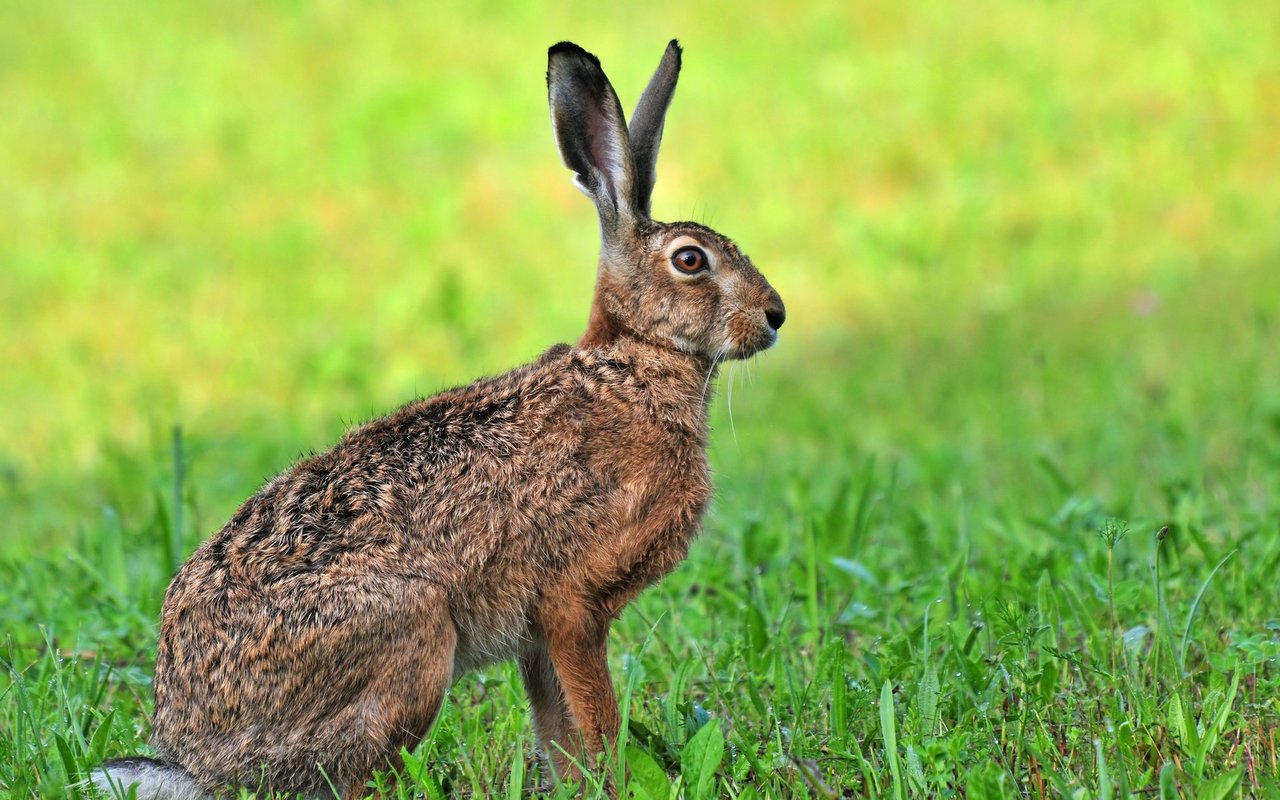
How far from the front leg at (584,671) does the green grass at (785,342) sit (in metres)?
0.16

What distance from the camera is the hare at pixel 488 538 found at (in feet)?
13.1

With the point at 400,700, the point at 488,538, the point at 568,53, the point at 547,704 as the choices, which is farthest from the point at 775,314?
the point at 400,700

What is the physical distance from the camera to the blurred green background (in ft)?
33.0

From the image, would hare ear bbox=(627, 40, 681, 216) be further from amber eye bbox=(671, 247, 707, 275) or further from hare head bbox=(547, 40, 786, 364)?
amber eye bbox=(671, 247, 707, 275)

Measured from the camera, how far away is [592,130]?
489 cm

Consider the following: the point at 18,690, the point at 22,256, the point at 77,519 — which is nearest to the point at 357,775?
the point at 18,690

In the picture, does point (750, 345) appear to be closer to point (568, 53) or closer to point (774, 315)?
point (774, 315)

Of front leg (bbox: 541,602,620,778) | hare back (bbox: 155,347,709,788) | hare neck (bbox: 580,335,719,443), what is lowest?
front leg (bbox: 541,602,620,778)

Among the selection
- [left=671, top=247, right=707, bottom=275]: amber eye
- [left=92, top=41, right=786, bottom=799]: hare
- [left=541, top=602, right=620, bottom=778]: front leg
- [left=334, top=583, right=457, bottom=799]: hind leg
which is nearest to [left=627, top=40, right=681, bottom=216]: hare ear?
[left=92, top=41, right=786, bottom=799]: hare

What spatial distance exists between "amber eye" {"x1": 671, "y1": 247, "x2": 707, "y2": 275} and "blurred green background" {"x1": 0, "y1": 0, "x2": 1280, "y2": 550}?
3748mm

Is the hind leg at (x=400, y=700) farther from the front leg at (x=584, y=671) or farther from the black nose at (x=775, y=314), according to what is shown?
the black nose at (x=775, y=314)

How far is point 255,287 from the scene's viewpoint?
13.2 meters

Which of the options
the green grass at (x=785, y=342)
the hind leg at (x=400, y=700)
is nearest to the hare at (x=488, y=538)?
the hind leg at (x=400, y=700)

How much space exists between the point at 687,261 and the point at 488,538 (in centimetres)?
120
